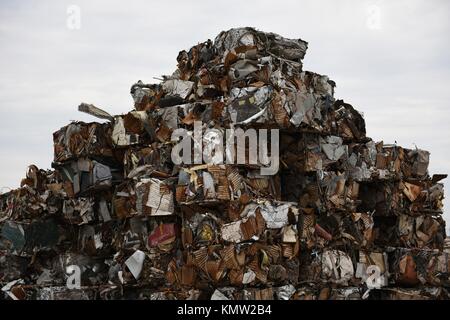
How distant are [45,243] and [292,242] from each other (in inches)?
178

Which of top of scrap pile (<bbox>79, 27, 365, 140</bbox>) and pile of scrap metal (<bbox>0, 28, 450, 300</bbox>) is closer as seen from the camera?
pile of scrap metal (<bbox>0, 28, 450, 300</bbox>)

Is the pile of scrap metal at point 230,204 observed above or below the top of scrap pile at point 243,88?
below

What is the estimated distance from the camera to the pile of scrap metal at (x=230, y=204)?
8.18 metres

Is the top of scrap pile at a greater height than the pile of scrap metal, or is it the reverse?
the top of scrap pile

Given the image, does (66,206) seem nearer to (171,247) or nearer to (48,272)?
(48,272)

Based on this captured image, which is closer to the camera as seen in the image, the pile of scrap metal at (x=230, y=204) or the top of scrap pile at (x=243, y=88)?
the pile of scrap metal at (x=230, y=204)

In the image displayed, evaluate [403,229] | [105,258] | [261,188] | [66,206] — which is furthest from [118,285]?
[403,229]

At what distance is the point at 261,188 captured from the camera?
334 inches

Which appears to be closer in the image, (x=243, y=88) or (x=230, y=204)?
(x=230, y=204)

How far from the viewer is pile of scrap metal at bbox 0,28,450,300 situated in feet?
26.8

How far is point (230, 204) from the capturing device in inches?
319

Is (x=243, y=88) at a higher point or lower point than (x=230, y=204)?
higher
